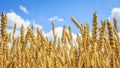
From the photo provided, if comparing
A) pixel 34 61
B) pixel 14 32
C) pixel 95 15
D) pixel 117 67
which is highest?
pixel 14 32

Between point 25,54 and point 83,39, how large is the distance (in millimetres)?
469

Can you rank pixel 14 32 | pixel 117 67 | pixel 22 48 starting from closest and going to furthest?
pixel 117 67
pixel 22 48
pixel 14 32

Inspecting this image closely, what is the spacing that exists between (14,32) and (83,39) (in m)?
1.51

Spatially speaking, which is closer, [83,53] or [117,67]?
[117,67]

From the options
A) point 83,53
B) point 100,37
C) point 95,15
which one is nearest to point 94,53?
point 100,37

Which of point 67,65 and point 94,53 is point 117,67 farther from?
point 67,65

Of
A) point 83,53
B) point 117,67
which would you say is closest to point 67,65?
point 83,53

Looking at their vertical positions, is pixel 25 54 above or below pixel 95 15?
below

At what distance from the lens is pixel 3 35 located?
1.71m

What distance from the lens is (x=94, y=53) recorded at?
63.1 inches

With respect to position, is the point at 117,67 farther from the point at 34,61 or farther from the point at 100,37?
the point at 34,61

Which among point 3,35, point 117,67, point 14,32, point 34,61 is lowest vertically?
point 117,67

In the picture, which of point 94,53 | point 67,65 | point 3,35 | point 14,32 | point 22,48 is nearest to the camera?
point 94,53

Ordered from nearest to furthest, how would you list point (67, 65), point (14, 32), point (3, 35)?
point (3, 35) → point (67, 65) → point (14, 32)
